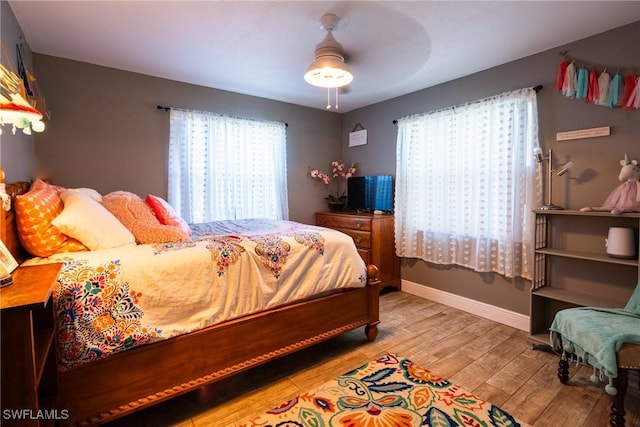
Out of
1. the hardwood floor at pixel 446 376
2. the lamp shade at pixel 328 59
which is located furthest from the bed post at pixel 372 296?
the lamp shade at pixel 328 59

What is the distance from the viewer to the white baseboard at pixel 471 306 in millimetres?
2770

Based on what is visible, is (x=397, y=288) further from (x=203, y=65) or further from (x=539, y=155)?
(x=203, y=65)

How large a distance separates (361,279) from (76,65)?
312 cm

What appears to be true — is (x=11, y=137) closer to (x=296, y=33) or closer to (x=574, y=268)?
(x=296, y=33)

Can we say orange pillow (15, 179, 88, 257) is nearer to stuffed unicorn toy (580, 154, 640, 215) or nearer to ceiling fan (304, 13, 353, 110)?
ceiling fan (304, 13, 353, 110)

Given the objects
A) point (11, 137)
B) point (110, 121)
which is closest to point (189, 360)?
point (11, 137)

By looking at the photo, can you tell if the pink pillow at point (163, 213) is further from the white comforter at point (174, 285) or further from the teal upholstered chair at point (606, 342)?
the teal upholstered chair at point (606, 342)

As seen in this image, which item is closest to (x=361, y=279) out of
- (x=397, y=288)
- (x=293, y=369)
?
(x=293, y=369)

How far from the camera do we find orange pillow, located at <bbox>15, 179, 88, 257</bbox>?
4.68ft

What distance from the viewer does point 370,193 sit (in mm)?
4004

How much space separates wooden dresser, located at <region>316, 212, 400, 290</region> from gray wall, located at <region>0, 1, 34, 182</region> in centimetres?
294

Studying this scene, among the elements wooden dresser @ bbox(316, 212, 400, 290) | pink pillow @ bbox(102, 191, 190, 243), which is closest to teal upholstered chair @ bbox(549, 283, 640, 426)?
wooden dresser @ bbox(316, 212, 400, 290)

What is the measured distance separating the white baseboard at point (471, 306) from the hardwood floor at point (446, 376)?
92 mm

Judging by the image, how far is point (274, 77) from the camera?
3129 mm
